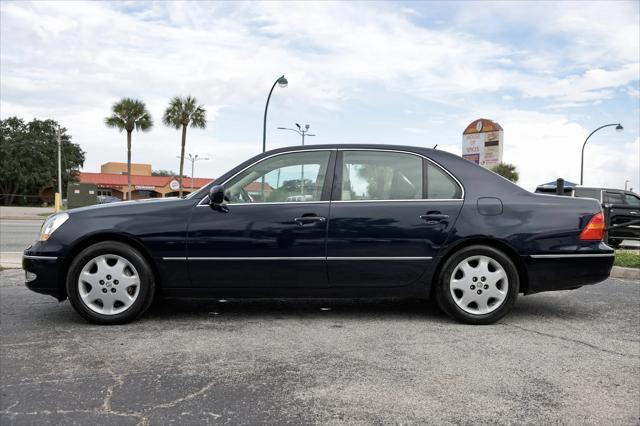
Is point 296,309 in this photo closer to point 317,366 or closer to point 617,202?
point 317,366

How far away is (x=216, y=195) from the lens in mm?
4375

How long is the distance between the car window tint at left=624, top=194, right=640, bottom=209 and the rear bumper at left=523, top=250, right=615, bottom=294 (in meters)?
12.3

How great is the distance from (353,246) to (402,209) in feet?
1.67

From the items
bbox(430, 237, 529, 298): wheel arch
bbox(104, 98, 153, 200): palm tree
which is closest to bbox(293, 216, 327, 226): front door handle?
bbox(430, 237, 529, 298): wheel arch

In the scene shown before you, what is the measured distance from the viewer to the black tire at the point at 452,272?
4.44 metres

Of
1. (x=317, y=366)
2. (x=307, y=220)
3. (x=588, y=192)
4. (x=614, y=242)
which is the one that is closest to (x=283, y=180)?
(x=307, y=220)

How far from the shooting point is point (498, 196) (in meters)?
4.61

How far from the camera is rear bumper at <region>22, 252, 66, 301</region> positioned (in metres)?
4.39

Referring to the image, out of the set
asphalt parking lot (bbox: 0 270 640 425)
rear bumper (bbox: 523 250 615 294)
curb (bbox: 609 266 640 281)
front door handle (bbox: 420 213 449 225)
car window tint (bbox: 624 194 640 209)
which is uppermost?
car window tint (bbox: 624 194 640 209)

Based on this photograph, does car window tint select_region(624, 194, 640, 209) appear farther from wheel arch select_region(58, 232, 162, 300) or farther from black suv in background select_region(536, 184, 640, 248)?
wheel arch select_region(58, 232, 162, 300)

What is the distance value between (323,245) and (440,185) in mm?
1128

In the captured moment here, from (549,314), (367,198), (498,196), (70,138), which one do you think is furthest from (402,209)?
(70,138)

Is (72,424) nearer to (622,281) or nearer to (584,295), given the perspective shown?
(584,295)

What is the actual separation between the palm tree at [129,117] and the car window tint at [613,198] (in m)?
31.1
